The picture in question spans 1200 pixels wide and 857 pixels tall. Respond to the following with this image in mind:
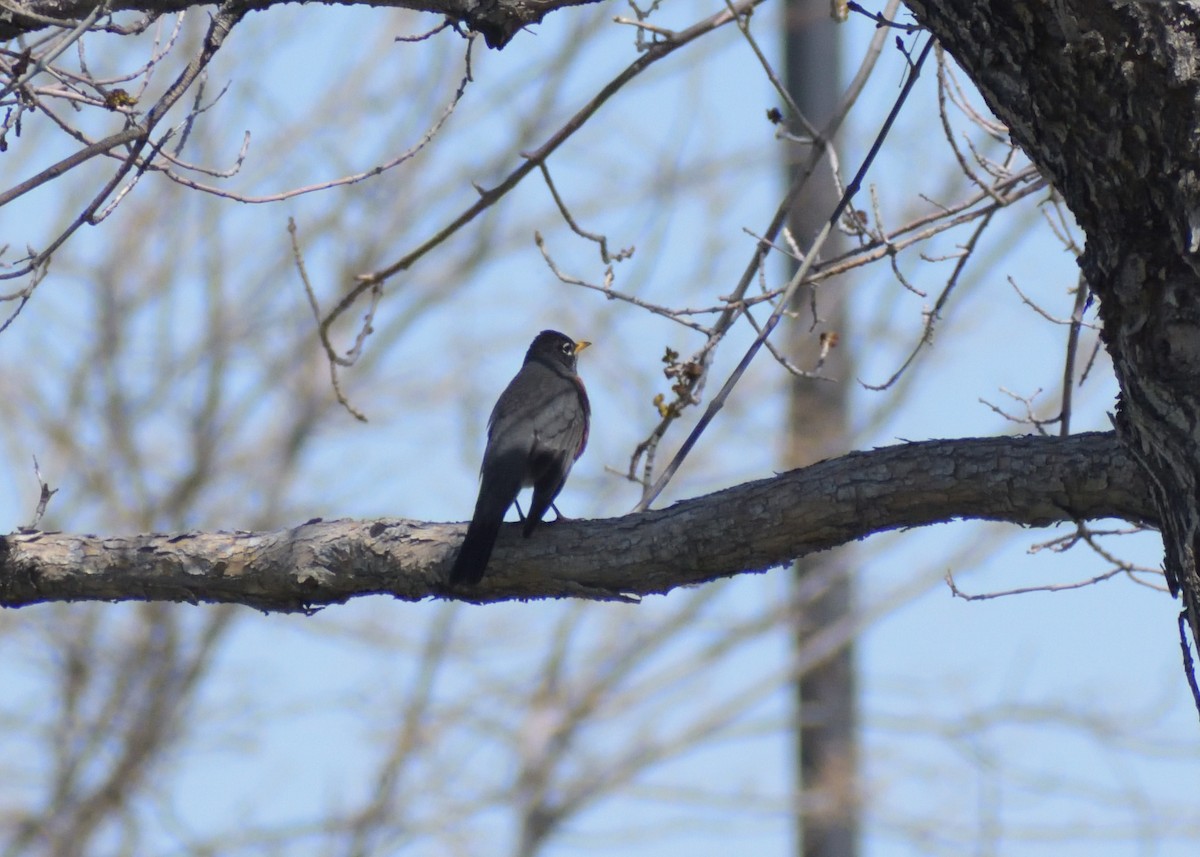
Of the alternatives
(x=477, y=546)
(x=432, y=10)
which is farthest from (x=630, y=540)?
(x=432, y=10)

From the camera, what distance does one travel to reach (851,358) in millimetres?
12477

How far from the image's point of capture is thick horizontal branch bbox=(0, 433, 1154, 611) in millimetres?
3438

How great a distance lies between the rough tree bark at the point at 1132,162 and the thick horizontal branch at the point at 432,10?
4.60 ft

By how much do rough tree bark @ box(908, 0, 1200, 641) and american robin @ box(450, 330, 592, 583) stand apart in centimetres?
182

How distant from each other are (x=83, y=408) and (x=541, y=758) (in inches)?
212

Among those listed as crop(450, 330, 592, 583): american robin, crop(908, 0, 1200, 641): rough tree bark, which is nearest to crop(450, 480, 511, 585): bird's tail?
crop(450, 330, 592, 583): american robin

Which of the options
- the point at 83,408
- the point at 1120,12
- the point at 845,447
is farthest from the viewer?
the point at 83,408

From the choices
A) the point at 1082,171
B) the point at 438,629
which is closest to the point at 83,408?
the point at 438,629

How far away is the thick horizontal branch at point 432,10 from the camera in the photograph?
3998mm

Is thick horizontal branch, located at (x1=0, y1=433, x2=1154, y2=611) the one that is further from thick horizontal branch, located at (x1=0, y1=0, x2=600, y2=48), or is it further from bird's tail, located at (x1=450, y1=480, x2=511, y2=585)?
thick horizontal branch, located at (x1=0, y1=0, x2=600, y2=48)

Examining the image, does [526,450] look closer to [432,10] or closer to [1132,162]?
[432,10]

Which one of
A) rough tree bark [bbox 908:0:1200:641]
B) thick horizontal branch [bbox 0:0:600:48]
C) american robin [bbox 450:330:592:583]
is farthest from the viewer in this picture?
american robin [bbox 450:330:592:583]

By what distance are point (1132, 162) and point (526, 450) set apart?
2899mm

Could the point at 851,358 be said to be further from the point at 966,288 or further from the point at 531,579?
the point at 531,579
